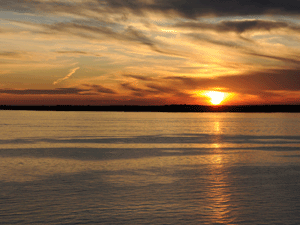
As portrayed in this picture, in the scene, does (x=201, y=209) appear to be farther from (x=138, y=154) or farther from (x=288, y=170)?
(x=138, y=154)

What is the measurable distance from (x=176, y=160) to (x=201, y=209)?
49.7ft

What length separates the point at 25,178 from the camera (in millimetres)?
22328

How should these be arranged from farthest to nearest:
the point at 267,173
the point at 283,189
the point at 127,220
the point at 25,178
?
the point at 267,173
the point at 25,178
the point at 283,189
the point at 127,220

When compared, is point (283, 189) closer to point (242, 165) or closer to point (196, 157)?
point (242, 165)

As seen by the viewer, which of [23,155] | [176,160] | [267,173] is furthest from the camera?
[23,155]

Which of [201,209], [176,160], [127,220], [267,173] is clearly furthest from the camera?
[176,160]

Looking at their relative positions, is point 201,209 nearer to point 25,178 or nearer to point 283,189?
point 283,189

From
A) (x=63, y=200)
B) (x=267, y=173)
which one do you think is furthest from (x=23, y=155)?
(x=267, y=173)

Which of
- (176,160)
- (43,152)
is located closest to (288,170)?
(176,160)

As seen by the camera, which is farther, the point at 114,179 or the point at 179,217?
the point at 114,179

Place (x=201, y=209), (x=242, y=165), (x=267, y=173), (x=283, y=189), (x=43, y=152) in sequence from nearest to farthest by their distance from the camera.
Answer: (x=201, y=209)
(x=283, y=189)
(x=267, y=173)
(x=242, y=165)
(x=43, y=152)

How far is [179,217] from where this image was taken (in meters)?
14.8

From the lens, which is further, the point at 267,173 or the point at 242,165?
the point at 242,165

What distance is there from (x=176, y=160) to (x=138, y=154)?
17.3ft
